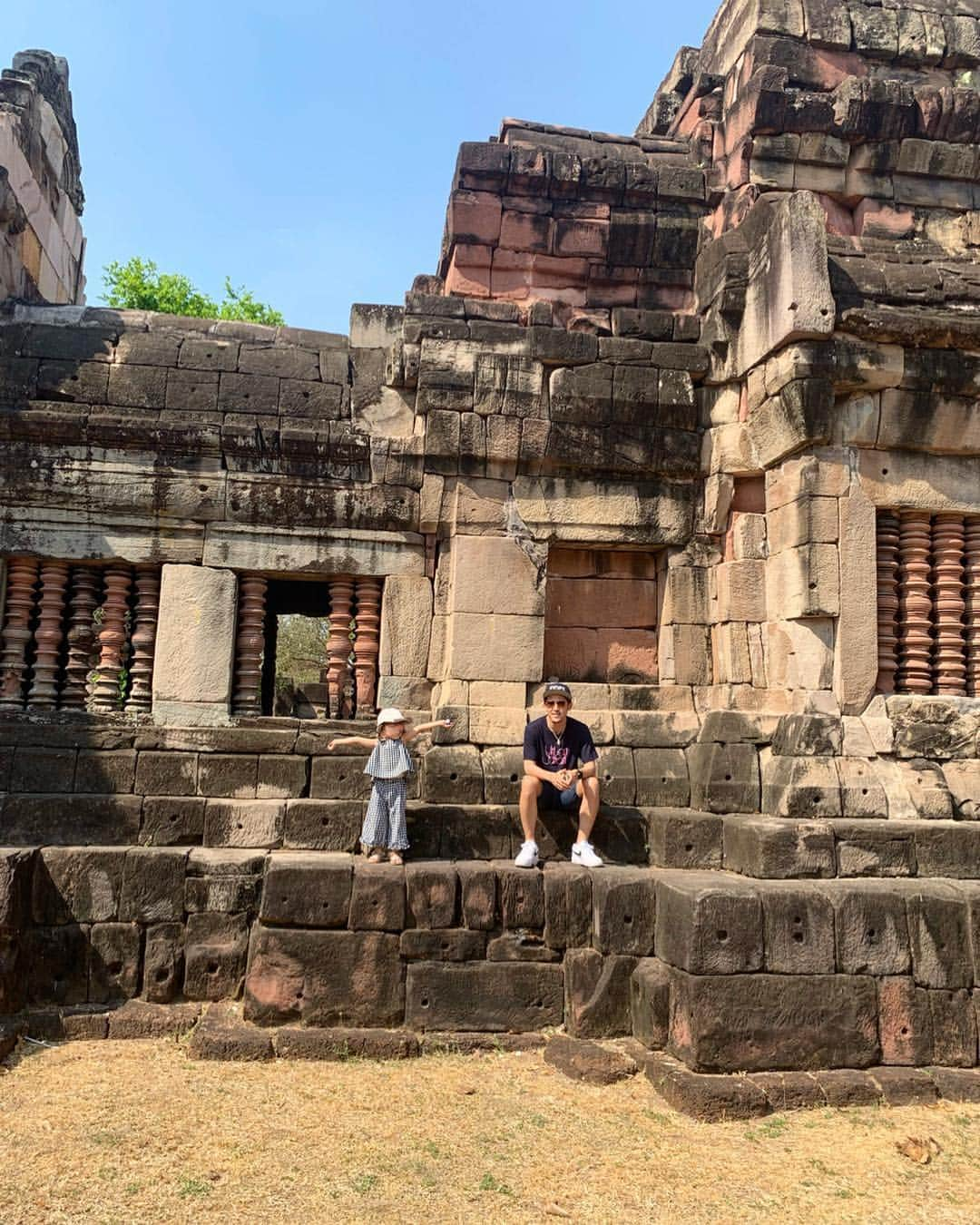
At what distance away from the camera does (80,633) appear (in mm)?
7684

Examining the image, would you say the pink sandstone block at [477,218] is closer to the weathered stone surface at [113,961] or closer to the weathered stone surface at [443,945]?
the weathered stone surface at [443,945]

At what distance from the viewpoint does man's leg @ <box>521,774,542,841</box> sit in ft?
22.0

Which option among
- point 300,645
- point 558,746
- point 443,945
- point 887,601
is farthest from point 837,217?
point 300,645

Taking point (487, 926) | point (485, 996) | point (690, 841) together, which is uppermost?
point (690, 841)

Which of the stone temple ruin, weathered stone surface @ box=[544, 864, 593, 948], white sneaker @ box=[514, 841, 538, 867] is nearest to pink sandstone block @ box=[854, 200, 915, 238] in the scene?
the stone temple ruin

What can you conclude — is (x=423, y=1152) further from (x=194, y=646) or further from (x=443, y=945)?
(x=194, y=646)

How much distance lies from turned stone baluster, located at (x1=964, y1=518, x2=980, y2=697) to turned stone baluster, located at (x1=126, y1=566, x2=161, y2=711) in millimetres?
6202

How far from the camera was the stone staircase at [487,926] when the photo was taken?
5645mm

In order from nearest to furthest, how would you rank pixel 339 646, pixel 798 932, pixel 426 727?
pixel 798 932
pixel 426 727
pixel 339 646

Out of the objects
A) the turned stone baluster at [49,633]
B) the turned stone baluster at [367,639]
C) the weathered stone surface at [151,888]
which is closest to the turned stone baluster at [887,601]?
the turned stone baluster at [367,639]

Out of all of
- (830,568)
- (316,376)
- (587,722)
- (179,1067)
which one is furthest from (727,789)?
(316,376)

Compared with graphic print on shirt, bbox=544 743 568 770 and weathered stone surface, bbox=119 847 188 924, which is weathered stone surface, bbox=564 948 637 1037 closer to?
graphic print on shirt, bbox=544 743 568 770

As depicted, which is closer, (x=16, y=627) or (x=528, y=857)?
(x=528, y=857)

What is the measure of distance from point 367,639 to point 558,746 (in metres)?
1.94
